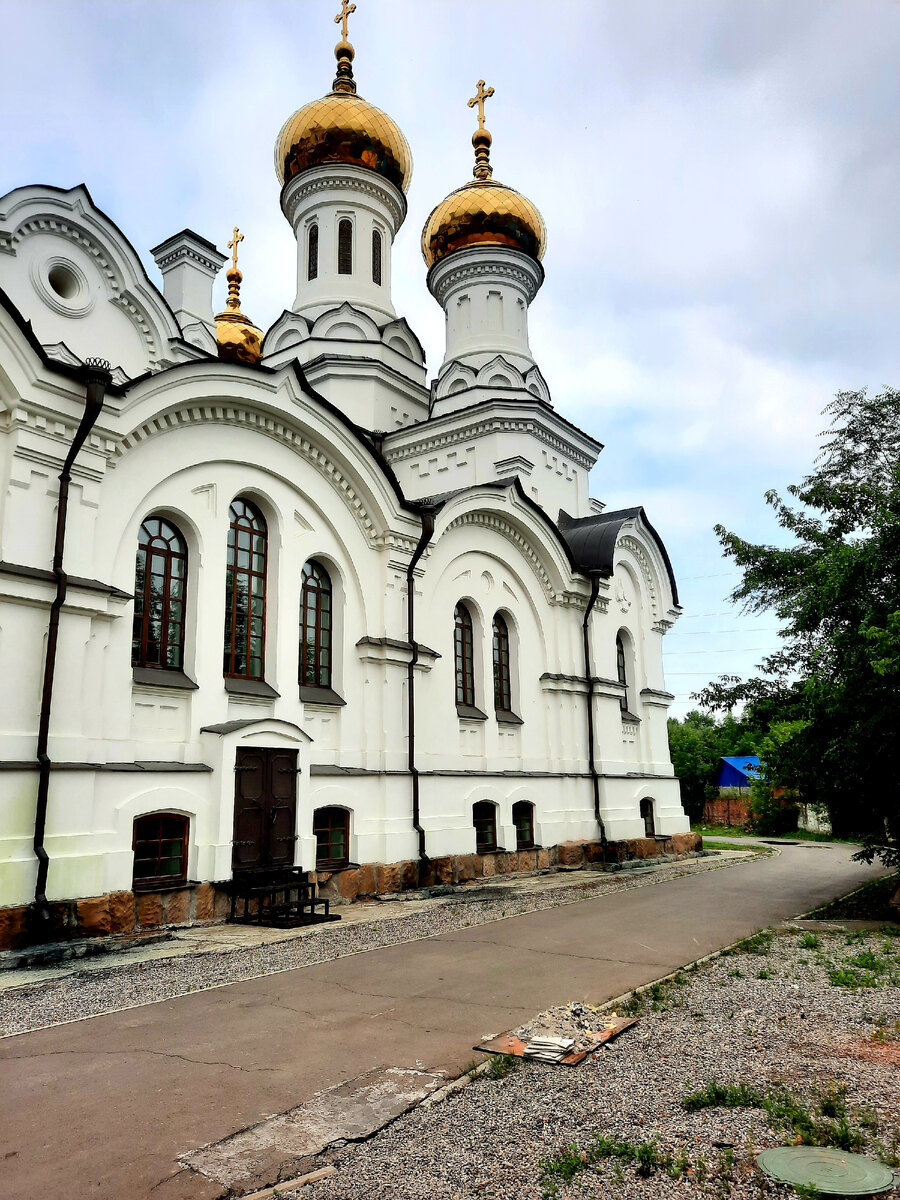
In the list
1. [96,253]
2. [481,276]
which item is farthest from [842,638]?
[481,276]

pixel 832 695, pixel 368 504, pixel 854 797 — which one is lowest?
pixel 854 797

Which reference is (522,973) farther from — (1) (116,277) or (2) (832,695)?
(1) (116,277)

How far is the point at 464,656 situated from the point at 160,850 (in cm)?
730

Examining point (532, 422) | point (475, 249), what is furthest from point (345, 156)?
point (532, 422)

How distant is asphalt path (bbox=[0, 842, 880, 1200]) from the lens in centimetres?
414

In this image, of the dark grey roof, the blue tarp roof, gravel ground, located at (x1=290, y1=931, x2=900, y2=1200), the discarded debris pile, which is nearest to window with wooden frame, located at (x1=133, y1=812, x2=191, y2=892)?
the discarded debris pile

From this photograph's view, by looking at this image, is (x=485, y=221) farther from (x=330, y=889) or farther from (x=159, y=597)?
(x=330, y=889)

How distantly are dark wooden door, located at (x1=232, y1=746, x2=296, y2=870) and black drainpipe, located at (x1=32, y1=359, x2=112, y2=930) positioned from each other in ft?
8.53

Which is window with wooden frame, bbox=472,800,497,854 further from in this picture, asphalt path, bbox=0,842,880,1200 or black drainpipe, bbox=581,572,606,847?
asphalt path, bbox=0,842,880,1200

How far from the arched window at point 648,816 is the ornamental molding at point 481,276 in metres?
13.2

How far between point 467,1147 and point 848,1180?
5.33ft

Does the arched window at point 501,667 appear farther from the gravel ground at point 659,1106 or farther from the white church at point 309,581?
the gravel ground at point 659,1106

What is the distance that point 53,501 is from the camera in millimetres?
9969

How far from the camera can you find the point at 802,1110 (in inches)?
171
